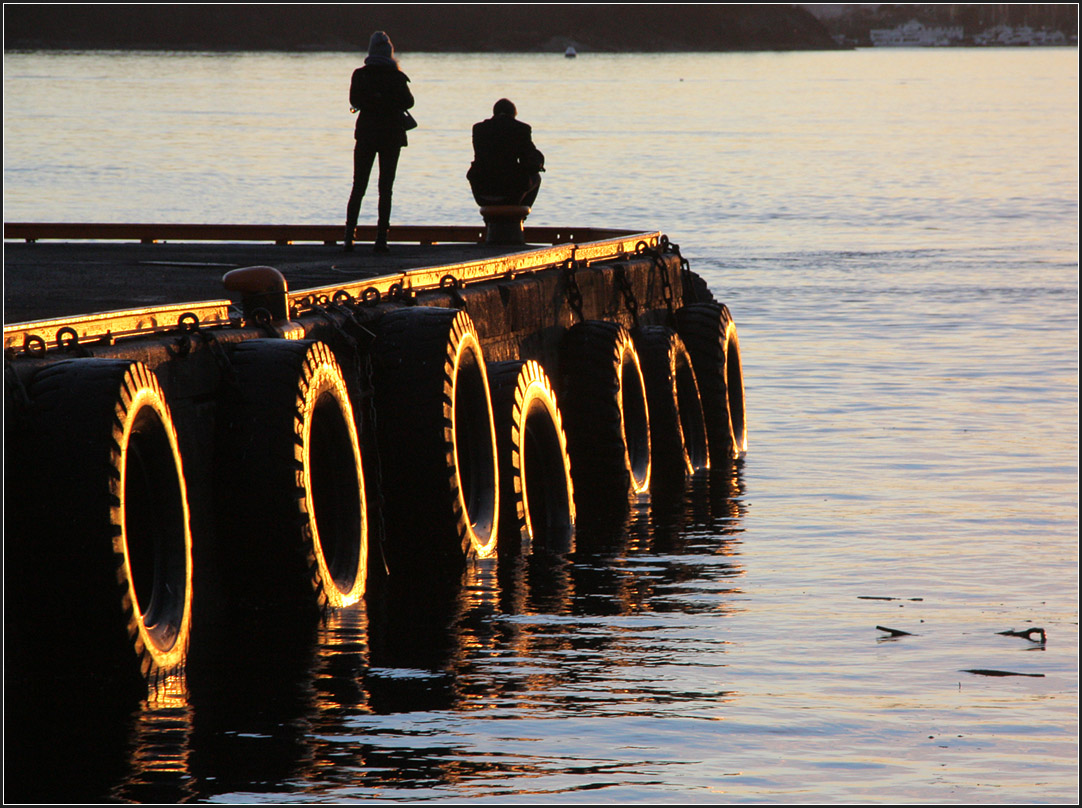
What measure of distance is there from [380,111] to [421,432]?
5452 mm

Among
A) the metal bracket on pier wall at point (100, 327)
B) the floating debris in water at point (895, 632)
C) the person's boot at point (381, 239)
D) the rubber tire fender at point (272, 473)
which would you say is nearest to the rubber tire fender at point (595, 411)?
the person's boot at point (381, 239)

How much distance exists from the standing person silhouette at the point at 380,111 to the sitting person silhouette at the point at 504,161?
2211mm

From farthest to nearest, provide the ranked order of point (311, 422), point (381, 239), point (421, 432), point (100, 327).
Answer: point (381, 239)
point (421, 432)
point (311, 422)
point (100, 327)

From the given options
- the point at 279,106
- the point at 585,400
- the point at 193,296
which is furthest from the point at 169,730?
the point at 279,106

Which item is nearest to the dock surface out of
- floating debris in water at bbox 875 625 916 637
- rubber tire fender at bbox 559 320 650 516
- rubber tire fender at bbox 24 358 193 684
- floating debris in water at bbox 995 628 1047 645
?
rubber tire fender at bbox 559 320 650 516

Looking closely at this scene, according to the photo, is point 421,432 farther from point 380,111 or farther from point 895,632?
point 380,111

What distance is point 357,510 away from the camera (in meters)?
11.8

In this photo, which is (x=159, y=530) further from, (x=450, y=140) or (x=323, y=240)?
(x=450, y=140)

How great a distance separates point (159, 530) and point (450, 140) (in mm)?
80586

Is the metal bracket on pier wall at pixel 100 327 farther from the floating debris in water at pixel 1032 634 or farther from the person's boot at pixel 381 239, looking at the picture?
the person's boot at pixel 381 239

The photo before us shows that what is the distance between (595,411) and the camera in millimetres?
16391

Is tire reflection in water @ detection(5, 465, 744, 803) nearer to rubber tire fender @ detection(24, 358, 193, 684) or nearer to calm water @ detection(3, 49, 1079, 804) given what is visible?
calm water @ detection(3, 49, 1079, 804)

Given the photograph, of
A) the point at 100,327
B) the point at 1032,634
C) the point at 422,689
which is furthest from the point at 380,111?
the point at 422,689

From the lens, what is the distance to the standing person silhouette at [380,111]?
1672cm
